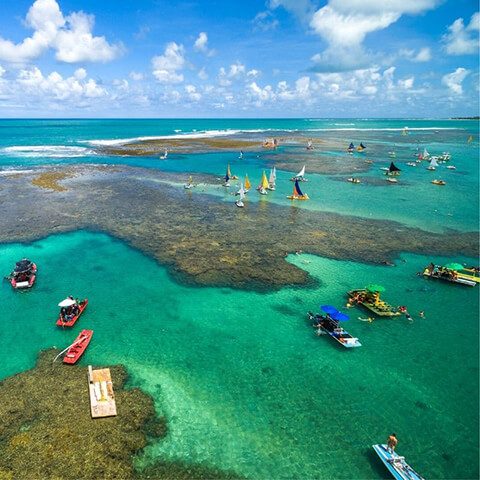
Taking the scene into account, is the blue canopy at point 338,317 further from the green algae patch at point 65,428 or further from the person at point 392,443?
the green algae patch at point 65,428

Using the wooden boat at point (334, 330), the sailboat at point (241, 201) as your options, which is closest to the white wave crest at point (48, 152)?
the sailboat at point (241, 201)

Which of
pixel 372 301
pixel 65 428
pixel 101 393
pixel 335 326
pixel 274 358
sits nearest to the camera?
pixel 65 428

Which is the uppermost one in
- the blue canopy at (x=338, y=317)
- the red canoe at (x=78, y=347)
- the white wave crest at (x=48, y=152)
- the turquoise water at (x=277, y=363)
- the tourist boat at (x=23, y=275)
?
the white wave crest at (x=48, y=152)

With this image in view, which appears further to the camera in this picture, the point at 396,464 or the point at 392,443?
the point at 392,443

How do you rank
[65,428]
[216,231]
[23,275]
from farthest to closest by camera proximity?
[216,231], [23,275], [65,428]

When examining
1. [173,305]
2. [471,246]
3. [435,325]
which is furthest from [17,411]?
[471,246]

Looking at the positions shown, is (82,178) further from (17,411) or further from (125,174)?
(17,411)

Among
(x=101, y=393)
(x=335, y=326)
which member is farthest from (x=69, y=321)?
(x=335, y=326)

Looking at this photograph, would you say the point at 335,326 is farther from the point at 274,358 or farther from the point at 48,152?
the point at 48,152
